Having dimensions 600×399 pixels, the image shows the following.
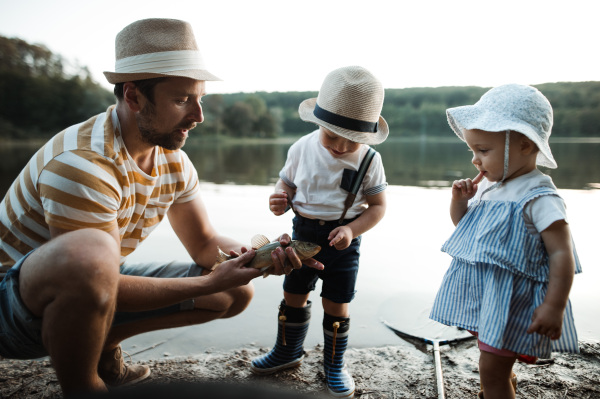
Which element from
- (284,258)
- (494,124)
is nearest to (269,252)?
(284,258)

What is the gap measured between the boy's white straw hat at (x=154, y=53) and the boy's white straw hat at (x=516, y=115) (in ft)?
4.39

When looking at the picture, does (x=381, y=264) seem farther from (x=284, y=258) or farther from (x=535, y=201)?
(x=535, y=201)

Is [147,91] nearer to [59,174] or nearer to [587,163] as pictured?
[59,174]

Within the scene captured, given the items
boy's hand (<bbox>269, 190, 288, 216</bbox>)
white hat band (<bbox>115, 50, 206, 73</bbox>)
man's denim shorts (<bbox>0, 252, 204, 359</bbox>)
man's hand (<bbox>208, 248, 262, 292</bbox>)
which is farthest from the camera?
boy's hand (<bbox>269, 190, 288, 216</bbox>)

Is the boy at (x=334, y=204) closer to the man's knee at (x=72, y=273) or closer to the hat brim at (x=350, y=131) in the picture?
the hat brim at (x=350, y=131)

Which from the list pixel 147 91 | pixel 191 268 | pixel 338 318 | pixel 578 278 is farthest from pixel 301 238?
pixel 578 278

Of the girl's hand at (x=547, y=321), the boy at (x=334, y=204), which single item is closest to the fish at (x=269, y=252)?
the boy at (x=334, y=204)

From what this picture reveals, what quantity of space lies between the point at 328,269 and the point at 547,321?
46.0 inches

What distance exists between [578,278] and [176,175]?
136 inches

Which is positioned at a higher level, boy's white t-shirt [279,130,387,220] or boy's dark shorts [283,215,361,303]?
boy's white t-shirt [279,130,387,220]

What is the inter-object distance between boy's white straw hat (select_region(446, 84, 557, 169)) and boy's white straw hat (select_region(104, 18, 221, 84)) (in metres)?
1.34

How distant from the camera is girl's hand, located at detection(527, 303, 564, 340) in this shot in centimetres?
173

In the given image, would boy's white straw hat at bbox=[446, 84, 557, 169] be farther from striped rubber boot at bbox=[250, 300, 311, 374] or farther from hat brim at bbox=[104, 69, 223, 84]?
striped rubber boot at bbox=[250, 300, 311, 374]

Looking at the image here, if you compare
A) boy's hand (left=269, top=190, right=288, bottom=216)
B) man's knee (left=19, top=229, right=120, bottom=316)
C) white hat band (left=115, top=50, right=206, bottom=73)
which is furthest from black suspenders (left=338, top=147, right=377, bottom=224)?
man's knee (left=19, top=229, right=120, bottom=316)
